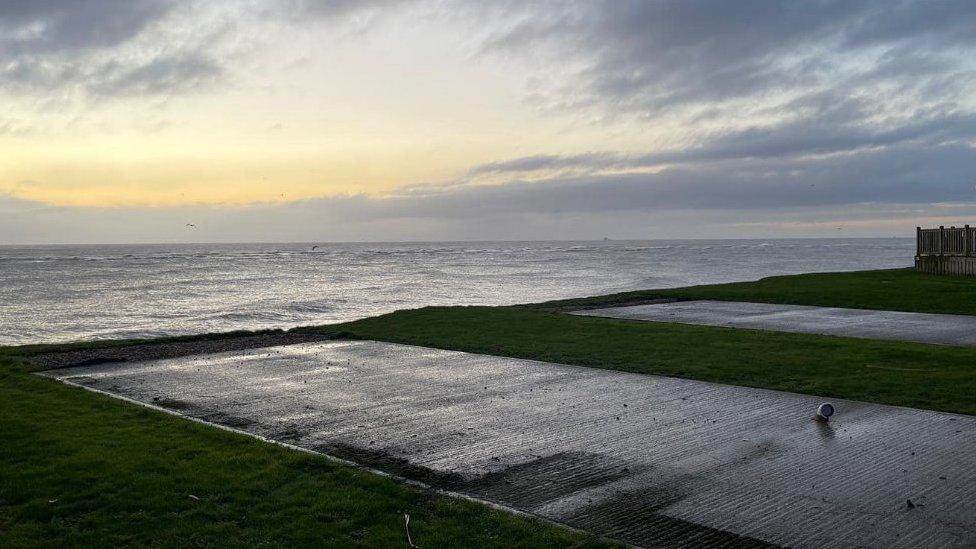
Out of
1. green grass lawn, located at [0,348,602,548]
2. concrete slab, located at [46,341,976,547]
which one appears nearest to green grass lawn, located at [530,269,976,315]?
concrete slab, located at [46,341,976,547]

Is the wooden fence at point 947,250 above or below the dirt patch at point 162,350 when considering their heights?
above

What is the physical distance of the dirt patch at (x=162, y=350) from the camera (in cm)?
1425

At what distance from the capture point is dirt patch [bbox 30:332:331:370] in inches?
561

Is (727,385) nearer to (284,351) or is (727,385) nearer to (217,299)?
(284,351)

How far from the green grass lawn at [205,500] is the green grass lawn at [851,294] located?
1666 cm

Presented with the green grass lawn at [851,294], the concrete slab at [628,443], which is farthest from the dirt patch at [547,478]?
the green grass lawn at [851,294]

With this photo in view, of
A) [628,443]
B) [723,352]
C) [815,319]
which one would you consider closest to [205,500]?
[628,443]

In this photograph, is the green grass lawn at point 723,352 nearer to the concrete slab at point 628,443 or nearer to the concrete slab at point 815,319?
the concrete slab at point 628,443

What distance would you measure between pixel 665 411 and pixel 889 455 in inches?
105

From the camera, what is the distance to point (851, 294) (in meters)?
25.8

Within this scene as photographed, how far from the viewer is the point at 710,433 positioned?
8.32 meters

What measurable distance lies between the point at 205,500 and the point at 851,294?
24536 millimetres

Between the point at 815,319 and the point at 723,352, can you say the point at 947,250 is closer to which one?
the point at 815,319

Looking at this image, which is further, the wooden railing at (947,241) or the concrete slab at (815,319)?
the wooden railing at (947,241)
